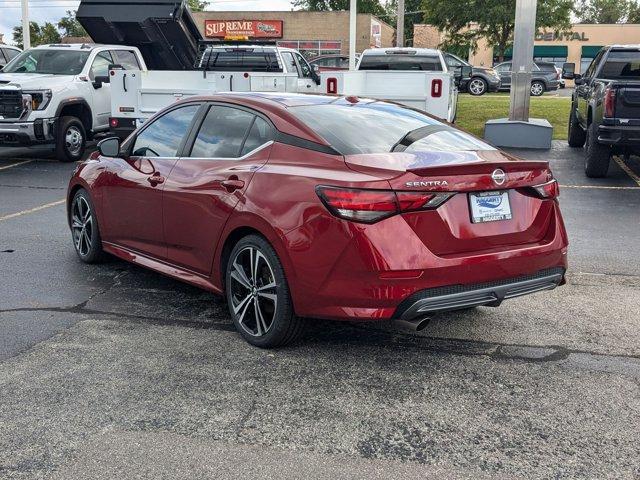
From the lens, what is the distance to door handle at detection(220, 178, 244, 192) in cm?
473

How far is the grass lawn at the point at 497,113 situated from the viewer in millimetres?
18475

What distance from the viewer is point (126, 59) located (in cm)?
1577

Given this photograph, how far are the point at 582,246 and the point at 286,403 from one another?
475 cm

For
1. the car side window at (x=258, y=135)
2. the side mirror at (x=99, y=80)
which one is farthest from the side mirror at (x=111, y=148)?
the side mirror at (x=99, y=80)

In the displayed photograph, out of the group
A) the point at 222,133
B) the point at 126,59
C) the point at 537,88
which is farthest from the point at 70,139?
the point at 537,88

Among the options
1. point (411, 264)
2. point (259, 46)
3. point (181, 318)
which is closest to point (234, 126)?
point (181, 318)

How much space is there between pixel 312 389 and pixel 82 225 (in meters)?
3.57

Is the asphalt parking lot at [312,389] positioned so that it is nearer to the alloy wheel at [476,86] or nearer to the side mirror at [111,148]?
the side mirror at [111,148]

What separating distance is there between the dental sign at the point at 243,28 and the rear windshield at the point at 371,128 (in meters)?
51.7

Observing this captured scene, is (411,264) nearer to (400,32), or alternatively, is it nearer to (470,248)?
(470,248)

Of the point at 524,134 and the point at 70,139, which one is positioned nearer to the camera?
the point at 70,139

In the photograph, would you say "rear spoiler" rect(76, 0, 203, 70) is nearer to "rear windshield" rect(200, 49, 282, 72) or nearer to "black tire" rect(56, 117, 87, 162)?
"rear windshield" rect(200, 49, 282, 72)

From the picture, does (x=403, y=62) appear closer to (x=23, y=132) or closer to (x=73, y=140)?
(x=73, y=140)

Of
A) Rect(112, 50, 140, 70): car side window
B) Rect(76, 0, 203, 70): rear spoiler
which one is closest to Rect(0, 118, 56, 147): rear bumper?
Rect(112, 50, 140, 70): car side window
